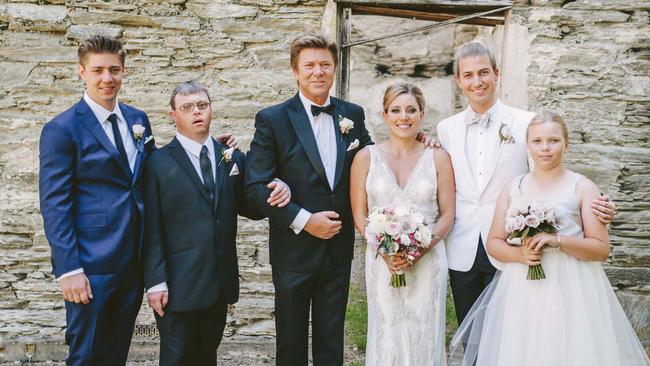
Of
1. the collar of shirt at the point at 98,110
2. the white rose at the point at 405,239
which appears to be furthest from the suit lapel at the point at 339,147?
the collar of shirt at the point at 98,110

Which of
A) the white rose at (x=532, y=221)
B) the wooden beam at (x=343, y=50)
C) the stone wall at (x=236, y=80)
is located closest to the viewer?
the white rose at (x=532, y=221)

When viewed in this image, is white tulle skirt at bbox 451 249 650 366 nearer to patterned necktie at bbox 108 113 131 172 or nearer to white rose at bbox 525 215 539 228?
white rose at bbox 525 215 539 228

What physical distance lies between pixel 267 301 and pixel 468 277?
2027 millimetres

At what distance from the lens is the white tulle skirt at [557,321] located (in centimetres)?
306

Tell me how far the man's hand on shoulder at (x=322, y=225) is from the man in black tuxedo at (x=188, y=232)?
193 millimetres

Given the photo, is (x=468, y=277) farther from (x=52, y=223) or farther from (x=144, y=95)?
(x=144, y=95)

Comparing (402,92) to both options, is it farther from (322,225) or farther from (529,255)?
(529,255)

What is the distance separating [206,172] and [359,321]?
2.61 m

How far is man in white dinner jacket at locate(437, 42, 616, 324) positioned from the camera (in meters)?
3.41

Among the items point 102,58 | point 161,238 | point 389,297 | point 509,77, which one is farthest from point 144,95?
point 509,77

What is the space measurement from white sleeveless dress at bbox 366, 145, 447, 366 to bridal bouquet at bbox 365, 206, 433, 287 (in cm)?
19

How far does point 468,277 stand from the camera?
3.49m

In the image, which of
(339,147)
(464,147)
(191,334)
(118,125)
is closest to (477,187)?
(464,147)

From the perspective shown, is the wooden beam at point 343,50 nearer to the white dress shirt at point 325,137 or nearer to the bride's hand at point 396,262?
the white dress shirt at point 325,137
